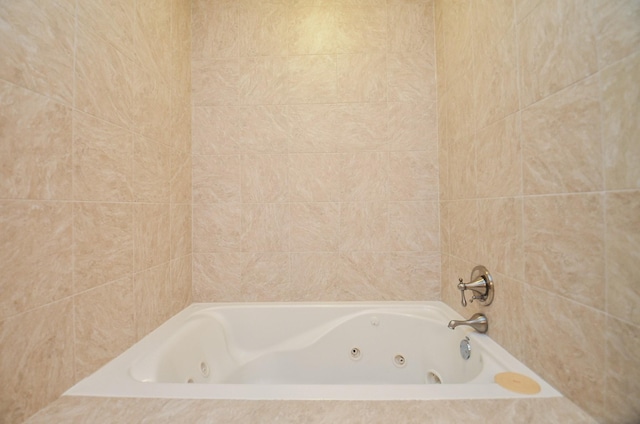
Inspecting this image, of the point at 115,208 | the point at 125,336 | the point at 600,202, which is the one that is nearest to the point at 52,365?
the point at 125,336

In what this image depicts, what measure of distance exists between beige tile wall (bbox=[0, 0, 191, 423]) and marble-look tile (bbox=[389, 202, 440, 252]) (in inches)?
49.7

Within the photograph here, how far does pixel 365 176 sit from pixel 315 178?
0.30m

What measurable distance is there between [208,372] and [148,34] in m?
1.60

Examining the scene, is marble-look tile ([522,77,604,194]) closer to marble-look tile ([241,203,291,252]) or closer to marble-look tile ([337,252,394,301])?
marble-look tile ([337,252,394,301])

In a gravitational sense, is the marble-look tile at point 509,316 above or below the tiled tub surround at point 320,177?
below

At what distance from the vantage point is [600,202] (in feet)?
2.02

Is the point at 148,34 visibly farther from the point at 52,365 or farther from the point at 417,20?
the point at 417,20

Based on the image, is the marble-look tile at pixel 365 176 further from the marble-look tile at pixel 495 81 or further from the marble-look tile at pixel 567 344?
the marble-look tile at pixel 567 344

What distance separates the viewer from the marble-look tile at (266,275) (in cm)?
163

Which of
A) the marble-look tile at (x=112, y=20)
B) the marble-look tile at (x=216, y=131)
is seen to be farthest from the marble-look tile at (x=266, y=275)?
the marble-look tile at (x=112, y=20)

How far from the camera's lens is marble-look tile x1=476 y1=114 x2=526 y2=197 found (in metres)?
0.92

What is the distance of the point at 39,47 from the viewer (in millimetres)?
739

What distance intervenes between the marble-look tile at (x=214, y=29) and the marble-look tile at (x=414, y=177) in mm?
1203

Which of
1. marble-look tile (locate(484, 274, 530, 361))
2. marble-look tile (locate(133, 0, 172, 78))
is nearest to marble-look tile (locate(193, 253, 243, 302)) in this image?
marble-look tile (locate(133, 0, 172, 78))
